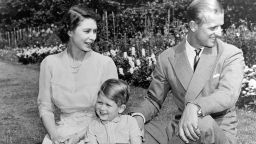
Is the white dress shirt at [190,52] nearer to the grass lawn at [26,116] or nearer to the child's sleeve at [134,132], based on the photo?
the child's sleeve at [134,132]

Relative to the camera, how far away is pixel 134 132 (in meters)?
3.66

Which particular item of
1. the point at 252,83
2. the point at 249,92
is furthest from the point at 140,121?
the point at 249,92

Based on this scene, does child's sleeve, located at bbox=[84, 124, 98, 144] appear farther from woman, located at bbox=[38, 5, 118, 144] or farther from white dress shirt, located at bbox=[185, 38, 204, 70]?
white dress shirt, located at bbox=[185, 38, 204, 70]

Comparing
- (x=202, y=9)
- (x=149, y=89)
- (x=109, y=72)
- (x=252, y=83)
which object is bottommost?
(x=252, y=83)

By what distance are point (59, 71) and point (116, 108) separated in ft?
2.47

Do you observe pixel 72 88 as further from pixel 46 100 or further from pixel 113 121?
pixel 113 121

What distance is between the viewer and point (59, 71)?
4148 millimetres

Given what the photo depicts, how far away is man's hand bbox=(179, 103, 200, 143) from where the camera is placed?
10.1 ft

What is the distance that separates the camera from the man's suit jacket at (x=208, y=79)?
3363 mm

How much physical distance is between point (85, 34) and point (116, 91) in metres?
0.64

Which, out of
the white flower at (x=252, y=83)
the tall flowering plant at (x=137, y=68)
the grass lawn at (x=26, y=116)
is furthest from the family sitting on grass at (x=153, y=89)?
the tall flowering plant at (x=137, y=68)

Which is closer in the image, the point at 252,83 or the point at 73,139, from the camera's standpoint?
the point at 73,139

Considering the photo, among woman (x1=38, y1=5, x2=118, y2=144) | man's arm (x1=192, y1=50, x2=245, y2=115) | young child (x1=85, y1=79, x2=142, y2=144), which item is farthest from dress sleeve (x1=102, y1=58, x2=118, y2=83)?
man's arm (x1=192, y1=50, x2=245, y2=115)

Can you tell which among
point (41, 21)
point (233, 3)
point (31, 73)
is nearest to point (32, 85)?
point (31, 73)
